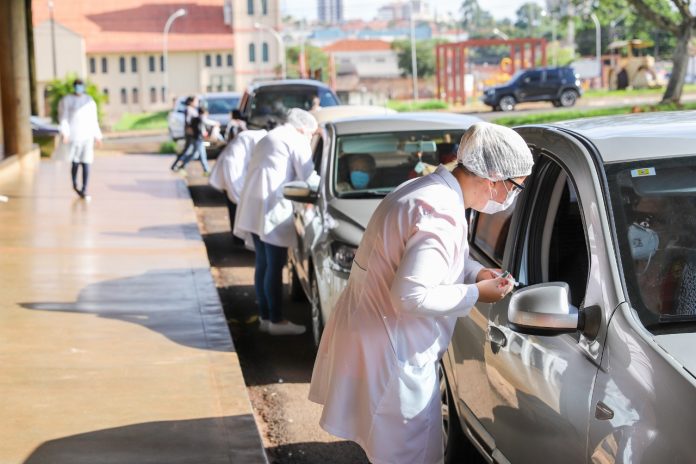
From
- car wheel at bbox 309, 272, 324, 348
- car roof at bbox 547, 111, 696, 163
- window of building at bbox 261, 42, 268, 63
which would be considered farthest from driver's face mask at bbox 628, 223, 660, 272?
window of building at bbox 261, 42, 268, 63

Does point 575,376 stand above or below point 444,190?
below

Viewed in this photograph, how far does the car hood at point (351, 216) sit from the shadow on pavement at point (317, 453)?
1.68 meters

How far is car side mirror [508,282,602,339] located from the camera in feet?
12.2

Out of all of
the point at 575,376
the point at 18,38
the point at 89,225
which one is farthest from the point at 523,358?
the point at 18,38

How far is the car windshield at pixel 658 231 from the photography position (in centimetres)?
381

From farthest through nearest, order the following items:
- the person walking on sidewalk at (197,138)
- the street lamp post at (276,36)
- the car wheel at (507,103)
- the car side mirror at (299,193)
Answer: the street lamp post at (276,36)
the car wheel at (507,103)
the person walking on sidewalk at (197,138)
the car side mirror at (299,193)

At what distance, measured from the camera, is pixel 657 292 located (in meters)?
3.84

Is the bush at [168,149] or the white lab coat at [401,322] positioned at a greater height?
the white lab coat at [401,322]

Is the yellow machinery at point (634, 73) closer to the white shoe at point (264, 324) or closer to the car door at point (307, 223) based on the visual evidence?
the car door at point (307, 223)

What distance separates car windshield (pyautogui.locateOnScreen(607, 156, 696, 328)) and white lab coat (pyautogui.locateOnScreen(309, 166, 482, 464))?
0.53 metres

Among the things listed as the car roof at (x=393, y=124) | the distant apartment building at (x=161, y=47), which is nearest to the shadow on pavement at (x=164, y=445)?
the car roof at (x=393, y=124)

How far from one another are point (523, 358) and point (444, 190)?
71 centimetres

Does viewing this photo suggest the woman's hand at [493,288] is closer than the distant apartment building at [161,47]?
Yes

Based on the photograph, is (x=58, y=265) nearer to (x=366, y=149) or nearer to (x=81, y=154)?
(x=366, y=149)
